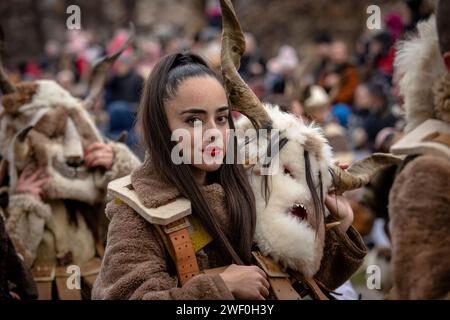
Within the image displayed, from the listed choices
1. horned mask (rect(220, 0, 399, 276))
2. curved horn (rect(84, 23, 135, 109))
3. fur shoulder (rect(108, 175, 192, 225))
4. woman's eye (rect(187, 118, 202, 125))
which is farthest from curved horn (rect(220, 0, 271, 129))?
curved horn (rect(84, 23, 135, 109))

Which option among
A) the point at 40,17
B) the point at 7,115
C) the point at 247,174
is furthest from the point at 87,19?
the point at 247,174

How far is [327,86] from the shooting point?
38.2 ft

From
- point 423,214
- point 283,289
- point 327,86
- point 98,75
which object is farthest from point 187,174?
point 327,86

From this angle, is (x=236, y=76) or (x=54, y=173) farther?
(x=54, y=173)

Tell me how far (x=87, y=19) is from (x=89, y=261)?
20.0 metres

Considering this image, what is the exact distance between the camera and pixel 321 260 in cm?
346

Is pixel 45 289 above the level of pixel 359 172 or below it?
below

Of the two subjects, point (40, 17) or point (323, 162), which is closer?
point (323, 162)

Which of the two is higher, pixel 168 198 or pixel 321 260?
pixel 168 198

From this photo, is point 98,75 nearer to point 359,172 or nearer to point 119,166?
point 119,166

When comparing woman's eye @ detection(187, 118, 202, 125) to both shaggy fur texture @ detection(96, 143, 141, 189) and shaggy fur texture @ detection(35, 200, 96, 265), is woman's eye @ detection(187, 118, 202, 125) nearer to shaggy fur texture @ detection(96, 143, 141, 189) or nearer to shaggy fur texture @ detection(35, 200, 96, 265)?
shaggy fur texture @ detection(96, 143, 141, 189)

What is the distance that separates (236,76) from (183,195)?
585mm

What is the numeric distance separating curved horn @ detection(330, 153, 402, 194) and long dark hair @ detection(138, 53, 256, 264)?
0.43 m
